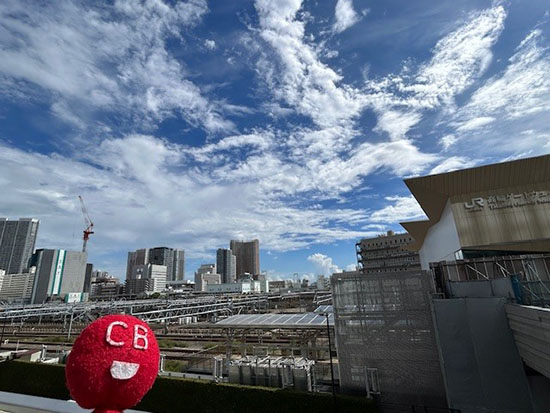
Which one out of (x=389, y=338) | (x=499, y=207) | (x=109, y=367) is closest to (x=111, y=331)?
(x=109, y=367)

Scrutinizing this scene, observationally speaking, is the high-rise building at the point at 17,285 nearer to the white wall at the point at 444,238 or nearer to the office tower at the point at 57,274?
the office tower at the point at 57,274

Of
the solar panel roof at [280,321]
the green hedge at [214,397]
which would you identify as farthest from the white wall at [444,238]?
the green hedge at [214,397]

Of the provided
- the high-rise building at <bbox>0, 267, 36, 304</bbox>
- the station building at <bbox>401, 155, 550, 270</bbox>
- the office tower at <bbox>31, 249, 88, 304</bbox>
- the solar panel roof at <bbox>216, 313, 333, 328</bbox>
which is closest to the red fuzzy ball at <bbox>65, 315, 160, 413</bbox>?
the solar panel roof at <bbox>216, 313, 333, 328</bbox>

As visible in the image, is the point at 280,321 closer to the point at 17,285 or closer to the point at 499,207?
the point at 499,207

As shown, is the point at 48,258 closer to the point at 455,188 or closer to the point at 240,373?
the point at 240,373

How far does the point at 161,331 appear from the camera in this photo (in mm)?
41656

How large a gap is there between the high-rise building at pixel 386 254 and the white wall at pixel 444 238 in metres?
42.9

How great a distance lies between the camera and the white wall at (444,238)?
2039 centimetres

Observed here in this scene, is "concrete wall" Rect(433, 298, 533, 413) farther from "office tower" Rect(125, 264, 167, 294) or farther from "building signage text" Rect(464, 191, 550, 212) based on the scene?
"office tower" Rect(125, 264, 167, 294)

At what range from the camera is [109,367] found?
2.78 meters

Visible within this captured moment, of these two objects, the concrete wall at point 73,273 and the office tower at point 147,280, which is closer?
the concrete wall at point 73,273

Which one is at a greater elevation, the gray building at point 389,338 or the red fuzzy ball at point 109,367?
the red fuzzy ball at point 109,367

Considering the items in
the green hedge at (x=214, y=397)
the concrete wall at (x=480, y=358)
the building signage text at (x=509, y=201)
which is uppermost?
the building signage text at (x=509, y=201)

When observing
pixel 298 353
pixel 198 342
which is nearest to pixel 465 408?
pixel 298 353
